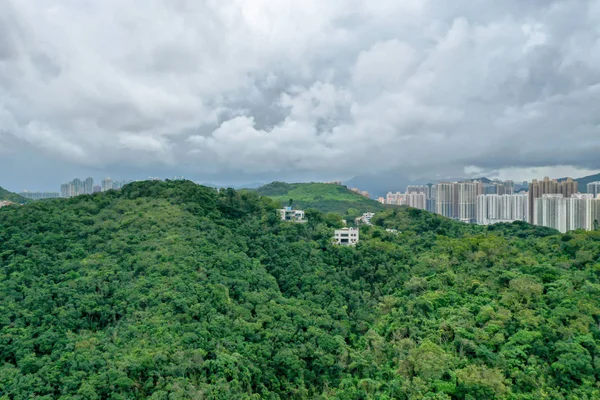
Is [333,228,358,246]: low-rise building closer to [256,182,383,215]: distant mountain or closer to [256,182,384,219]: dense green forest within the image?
[256,182,384,219]: dense green forest

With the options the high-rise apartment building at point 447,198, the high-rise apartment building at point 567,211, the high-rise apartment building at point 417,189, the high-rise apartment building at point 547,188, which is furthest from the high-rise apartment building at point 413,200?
the high-rise apartment building at point 567,211

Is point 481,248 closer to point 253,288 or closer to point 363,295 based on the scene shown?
point 363,295

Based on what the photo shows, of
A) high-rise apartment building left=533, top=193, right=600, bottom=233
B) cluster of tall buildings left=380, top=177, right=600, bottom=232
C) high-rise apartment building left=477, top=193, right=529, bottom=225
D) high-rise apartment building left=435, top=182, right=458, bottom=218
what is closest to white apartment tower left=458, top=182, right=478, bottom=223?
cluster of tall buildings left=380, top=177, right=600, bottom=232

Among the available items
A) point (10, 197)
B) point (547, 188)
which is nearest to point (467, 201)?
point (547, 188)

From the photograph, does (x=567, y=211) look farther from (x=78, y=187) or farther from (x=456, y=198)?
(x=78, y=187)

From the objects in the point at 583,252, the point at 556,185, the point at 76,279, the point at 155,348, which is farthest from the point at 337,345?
the point at 556,185

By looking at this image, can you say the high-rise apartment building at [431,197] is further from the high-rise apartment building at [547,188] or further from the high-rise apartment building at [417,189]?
the high-rise apartment building at [547,188]
